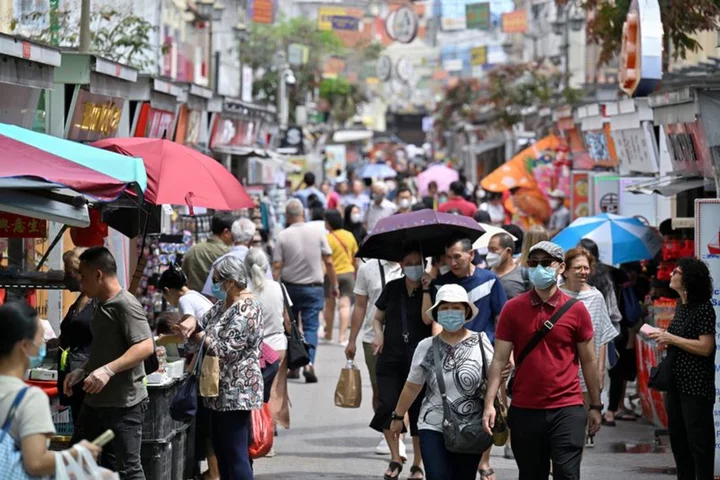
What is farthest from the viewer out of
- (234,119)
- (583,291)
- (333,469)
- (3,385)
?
(234,119)

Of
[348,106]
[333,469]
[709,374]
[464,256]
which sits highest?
[348,106]

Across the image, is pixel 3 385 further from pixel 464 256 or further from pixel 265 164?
pixel 265 164

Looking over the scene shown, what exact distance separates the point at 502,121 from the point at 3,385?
3524cm

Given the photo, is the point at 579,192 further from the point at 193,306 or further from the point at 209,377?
the point at 209,377

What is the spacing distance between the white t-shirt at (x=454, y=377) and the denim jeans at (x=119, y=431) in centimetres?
165

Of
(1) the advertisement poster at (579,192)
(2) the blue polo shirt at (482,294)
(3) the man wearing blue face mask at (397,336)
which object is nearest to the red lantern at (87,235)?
(3) the man wearing blue face mask at (397,336)

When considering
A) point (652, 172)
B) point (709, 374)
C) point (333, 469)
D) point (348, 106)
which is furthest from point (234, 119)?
point (348, 106)

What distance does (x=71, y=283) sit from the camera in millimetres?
8906

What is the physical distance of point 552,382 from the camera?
7.64 metres

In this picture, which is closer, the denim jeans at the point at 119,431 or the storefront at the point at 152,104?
the denim jeans at the point at 119,431

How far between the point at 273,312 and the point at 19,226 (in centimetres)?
222

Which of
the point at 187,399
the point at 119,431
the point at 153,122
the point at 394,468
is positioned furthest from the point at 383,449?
the point at 153,122

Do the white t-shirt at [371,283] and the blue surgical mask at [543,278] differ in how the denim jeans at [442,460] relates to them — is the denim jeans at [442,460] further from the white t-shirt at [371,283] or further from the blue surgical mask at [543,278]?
the white t-shirt at [371,283]

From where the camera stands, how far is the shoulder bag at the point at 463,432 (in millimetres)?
7754
